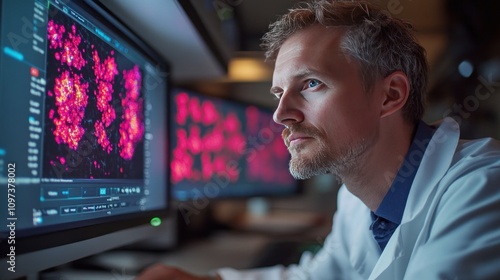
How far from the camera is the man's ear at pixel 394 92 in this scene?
0.71 metres

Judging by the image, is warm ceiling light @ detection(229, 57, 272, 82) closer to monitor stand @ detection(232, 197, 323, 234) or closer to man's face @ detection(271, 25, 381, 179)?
monitor stand @ detection(232, 197, 323, 234)

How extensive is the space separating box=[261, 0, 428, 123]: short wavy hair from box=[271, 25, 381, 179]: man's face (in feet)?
0.07

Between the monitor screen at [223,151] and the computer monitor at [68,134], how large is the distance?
1.04 ft

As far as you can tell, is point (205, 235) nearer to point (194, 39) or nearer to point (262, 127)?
point (262, 127)

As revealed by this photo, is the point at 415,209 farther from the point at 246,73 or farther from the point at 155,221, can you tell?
the point at 246,73

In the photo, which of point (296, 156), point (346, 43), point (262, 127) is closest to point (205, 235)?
point (262, 127)

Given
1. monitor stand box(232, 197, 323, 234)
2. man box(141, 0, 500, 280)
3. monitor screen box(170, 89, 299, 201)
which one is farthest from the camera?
monitor stand box(232, 197, 323, 234)

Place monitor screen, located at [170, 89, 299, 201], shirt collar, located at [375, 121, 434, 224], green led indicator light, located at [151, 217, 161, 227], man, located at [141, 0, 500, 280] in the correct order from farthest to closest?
1. monitor screen, located at [170, 89, 299, 201]
2. green led indicator light, located at [151, 217, 161, 227]
3. shirt collar, located at [375, 121, 434, 224]
4. man, located at [141, 0, 500, 280]

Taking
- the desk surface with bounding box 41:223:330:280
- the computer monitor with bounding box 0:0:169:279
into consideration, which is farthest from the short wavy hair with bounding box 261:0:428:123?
the desk surface with bounding box 41:223:330:280

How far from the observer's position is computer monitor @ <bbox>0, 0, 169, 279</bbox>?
406 mm

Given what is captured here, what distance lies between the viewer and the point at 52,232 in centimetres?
46

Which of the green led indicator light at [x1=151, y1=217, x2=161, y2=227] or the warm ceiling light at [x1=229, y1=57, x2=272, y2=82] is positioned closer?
the green led indicator light at [x1=151, y1=217, x2=161, y2=227]

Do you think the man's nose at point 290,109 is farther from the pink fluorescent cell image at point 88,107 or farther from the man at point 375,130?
the pink fluorescent cell image at point 88,107

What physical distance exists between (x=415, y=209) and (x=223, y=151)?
2.37 ft
